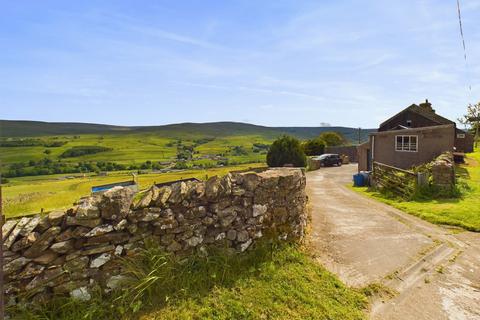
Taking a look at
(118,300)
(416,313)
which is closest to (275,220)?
(416,313)

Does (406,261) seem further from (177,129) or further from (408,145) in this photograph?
(177,129)

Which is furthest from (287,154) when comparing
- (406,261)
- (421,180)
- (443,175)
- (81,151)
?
(81,151)

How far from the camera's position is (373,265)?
5.08 m

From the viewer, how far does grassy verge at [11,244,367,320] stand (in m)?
3.35

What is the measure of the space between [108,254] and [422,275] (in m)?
5.56

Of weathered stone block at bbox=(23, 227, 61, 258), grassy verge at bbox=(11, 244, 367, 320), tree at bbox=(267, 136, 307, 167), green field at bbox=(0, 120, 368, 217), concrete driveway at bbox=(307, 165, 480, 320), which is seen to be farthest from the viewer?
tree at bbox=(267, 136, 307, 167)

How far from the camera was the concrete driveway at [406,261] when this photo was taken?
3865 millimetres

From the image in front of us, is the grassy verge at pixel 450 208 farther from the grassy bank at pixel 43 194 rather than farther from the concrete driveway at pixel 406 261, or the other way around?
the grassy bank at pixel 43 194

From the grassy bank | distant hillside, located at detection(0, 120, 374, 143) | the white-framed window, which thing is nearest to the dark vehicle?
the white-framed window

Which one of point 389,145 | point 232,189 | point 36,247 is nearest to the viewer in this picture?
point 36,247

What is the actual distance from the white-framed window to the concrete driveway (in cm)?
1381

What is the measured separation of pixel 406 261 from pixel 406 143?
18.0 m

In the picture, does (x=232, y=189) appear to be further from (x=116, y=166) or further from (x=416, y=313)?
(x=116, y=166)

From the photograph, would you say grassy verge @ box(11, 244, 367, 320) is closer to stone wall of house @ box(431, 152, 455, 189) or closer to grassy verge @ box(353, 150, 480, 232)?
grassy verge @ box(353, 150, 480, 232)
